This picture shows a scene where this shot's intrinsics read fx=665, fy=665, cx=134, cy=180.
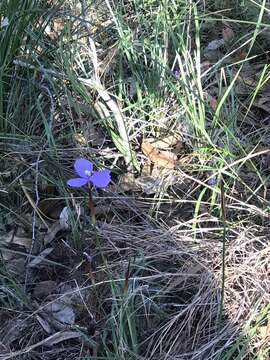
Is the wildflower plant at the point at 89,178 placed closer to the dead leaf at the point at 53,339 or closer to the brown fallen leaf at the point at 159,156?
the dead leaf at the point at 53,339

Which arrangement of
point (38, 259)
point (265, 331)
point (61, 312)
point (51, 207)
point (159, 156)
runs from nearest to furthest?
1. point (265, 331)
2. point (61, 312)
3. point (38, 259)
4. point (51, 207)
5. point (159, 156)

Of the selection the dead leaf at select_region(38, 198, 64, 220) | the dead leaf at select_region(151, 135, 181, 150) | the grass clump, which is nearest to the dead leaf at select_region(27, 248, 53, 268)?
the grass clump

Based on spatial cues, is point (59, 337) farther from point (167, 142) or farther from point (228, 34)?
point (228, 34)

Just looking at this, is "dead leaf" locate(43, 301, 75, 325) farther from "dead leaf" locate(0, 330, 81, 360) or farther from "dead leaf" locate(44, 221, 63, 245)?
"dead leaf" locate(44, 221, 63, 245)

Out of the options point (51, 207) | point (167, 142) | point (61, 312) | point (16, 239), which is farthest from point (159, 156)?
point (61, 312)

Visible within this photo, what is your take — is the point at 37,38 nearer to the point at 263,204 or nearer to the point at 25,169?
the point at 25,169

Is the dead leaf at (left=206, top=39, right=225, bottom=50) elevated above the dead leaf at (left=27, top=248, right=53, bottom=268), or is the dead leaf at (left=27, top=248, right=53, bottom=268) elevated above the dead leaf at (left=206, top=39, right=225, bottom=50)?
the dead leaf at (left=206, top=39, right=225, bottom=50)
